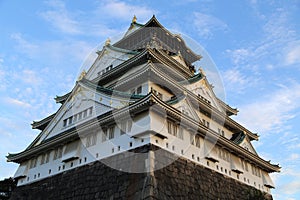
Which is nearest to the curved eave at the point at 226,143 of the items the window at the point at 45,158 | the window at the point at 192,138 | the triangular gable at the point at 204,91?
the window at the point at 192,138

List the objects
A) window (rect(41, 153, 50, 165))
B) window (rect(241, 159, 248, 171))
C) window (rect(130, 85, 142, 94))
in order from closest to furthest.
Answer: window (rect(41, 153, 50, 165))
window (rect(130, 85, 142, 94))
window (rect(241, 159, 248, 171))

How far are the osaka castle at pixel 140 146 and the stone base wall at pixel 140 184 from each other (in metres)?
0.06

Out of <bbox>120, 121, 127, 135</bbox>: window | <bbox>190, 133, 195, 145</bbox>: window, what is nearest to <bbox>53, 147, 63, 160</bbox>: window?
<bbox>120, 121, 127, 135</bbox>: window

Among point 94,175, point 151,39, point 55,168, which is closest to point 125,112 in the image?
point 94,175

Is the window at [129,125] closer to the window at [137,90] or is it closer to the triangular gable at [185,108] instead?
the triangular gable at [185,108]

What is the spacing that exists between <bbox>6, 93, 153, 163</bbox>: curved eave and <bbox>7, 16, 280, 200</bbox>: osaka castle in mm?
61

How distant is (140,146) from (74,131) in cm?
534

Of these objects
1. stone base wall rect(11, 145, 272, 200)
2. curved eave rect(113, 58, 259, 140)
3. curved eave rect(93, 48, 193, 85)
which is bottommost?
stone base wall rect(11, 145, 272, 200)

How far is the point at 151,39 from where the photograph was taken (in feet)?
92.2

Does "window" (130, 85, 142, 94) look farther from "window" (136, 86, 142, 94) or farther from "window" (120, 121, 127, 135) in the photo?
"window" (120, 121, 127, 135)

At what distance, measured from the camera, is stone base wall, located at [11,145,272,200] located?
14.4 meters

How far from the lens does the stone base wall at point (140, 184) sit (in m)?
14.4

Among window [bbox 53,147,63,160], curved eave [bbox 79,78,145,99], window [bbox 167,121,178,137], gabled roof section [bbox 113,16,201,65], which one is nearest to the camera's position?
window [bbox 167,121,178,137]

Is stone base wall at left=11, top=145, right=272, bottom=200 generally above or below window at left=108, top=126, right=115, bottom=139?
below
